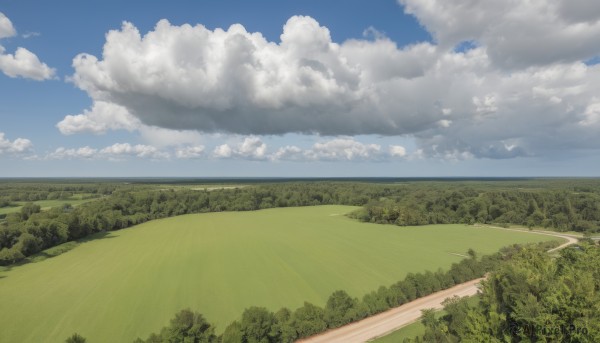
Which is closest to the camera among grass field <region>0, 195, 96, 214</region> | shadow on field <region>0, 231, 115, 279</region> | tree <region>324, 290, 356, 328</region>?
tree <region>324, 290, 356, 328</region>

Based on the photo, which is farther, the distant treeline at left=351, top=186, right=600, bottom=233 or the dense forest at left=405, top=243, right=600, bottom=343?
the distant treeline at left=351, top=186, right=600, bottom=233

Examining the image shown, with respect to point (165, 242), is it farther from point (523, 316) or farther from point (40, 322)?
point (523, 316)

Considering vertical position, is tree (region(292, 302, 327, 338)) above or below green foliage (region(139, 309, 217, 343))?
below

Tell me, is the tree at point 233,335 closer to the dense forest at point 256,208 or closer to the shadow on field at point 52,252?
the shadow on field at point 52,252

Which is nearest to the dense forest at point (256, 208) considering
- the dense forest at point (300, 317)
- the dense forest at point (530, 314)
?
the dense forest at point (300, 317)

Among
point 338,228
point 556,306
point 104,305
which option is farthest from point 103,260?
point 556,306

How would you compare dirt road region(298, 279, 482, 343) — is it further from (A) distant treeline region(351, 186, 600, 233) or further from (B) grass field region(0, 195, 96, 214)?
(B) grass field region(0, 195, 96, 214)

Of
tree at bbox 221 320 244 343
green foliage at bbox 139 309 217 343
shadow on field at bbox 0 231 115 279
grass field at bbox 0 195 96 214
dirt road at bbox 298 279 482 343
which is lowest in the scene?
dirt road at bbox 298 279 482 343

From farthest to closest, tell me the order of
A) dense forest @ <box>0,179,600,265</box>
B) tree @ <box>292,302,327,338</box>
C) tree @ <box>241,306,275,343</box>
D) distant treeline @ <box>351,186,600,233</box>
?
distant treeline @ <box>351,186,600,233</box>
dense forest @ <box>0,179,600,265</box>
tree @ <box>292,302,327,338</box>
tree @ <box>241,306,275,343</box>

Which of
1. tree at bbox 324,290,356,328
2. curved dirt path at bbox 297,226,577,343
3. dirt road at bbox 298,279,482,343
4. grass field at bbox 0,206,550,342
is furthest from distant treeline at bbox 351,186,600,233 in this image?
tree at bbox 324,290,356,328
